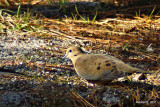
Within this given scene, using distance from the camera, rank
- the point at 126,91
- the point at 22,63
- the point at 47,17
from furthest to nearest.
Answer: the point at 47,17 → the point at 22,63 → the point at 126,91

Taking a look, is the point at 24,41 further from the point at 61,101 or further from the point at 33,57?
the point at 61,101

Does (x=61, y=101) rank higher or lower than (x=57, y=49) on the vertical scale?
lower

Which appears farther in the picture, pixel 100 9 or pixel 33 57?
pixel 100 9

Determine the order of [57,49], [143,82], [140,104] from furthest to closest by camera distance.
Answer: [57,49], [143,82], [140,104]

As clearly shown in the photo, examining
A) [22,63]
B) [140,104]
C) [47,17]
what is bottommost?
[140,104]

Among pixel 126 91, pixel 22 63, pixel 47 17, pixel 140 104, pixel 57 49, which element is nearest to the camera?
pixel 140 104

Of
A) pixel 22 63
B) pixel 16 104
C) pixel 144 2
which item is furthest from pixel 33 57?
pixel 144 2

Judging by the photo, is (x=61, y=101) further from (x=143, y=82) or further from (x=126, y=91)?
(x=143, y=82)

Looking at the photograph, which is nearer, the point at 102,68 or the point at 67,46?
the point at 102,68

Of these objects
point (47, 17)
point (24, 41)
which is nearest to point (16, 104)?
point (24, 41)
